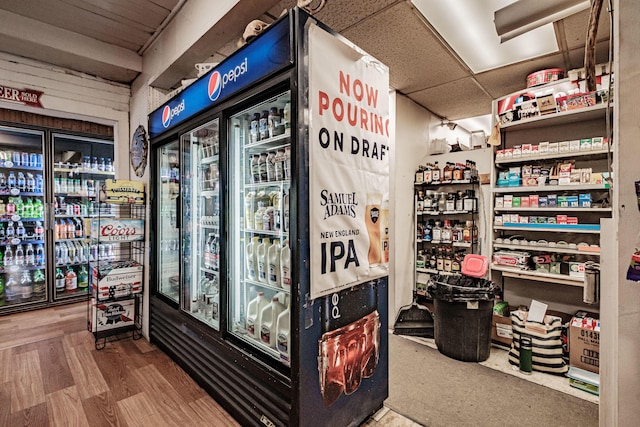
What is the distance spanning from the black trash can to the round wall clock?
3447 mm

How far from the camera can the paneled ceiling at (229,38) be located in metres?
2.47

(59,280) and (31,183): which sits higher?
(31,183)

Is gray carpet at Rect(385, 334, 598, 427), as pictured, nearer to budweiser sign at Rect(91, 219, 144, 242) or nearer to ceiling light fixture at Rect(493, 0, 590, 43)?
ceiling light fixture at Rect(493, 0, 590, 43)

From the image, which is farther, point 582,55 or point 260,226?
point 582,55

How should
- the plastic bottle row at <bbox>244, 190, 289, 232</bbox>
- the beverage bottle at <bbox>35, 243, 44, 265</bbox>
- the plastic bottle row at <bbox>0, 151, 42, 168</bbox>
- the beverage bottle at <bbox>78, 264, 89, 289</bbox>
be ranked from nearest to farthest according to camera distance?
the plastic bottle row at <bbox>244, 190, 289, 232</bbox> → the plastic bottle row at <bbox>0, 151, 42, 168</bbox> → the beverage bottle at <bbox>35, 243, 44, 265</bbox> → the beverage bottle at <bbox>78, 264, 89, 289</bbox>

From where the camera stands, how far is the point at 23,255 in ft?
14.1

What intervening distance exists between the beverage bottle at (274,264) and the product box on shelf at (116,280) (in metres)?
2.02

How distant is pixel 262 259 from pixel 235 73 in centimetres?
130

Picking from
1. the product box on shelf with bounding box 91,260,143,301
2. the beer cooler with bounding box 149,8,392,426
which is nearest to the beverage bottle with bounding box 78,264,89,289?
the product box on shelf with bounding box 91,260,143,301

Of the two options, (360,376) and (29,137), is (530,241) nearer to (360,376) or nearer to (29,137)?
(360,376)

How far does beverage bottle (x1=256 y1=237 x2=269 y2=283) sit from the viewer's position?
90.7 inches

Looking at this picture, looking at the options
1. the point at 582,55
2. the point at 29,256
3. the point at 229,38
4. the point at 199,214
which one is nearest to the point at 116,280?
the point at 199,214

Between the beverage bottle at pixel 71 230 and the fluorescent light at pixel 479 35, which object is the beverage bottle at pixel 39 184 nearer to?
the beverage bottle at pixel 71 230

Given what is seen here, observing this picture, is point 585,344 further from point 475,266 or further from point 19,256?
point 19,256
